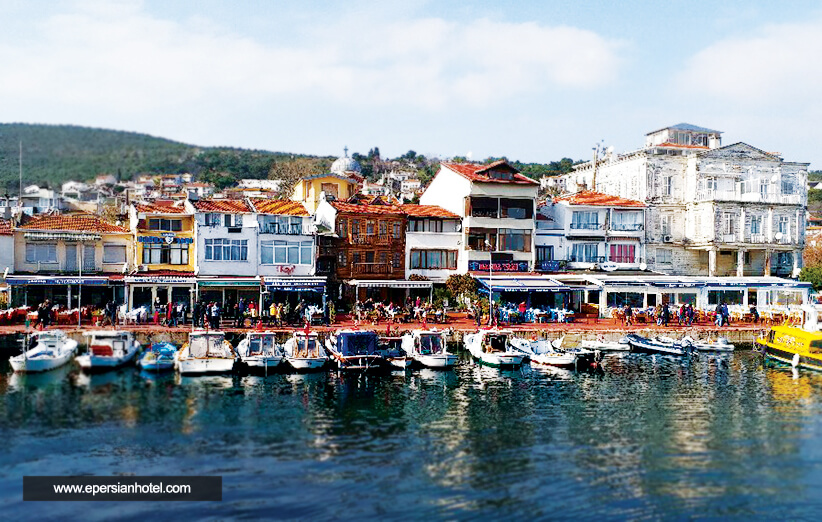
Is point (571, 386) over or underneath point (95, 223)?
underneath

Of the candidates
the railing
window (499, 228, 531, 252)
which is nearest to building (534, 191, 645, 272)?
window (499, 228, 531, 252)

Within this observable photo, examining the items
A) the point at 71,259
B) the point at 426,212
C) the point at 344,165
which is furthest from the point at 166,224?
the point at 344,165

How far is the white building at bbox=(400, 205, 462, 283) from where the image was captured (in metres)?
61.3

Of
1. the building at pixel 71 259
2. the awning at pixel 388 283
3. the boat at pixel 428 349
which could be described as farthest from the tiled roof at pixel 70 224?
the boat at pixel 428 349

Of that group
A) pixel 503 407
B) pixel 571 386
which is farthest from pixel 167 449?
pixel 571 386

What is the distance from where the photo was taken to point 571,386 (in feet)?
128

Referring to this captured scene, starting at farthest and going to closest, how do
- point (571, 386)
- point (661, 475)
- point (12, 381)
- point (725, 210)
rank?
point (725, 210) < point (571, 386) < point (12, 381) < point (661, 475)

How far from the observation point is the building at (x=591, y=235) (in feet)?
217

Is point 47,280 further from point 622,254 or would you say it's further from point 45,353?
point 622,254

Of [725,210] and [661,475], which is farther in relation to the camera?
[725,210]

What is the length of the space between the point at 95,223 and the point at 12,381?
20.9 m

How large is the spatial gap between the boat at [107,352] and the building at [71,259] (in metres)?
11.8

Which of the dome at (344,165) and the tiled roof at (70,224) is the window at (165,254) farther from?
the dome at (344,165)

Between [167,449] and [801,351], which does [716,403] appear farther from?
[167,449]
